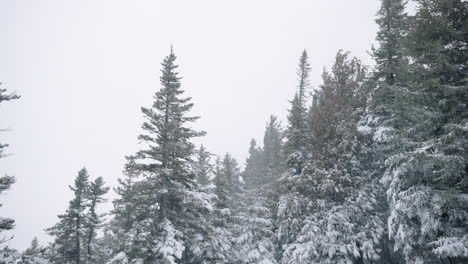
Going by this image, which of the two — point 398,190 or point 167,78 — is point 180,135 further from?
point 398,190

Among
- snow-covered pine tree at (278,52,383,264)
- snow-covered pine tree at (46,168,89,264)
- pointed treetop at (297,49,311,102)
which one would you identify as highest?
pointed treetop at (297,49,311,102)

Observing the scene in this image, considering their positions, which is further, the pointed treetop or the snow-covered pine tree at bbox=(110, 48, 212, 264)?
the pointed treetop

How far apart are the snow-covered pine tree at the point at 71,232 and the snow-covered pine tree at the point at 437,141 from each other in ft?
85.3

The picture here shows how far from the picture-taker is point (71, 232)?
2802 centimetres

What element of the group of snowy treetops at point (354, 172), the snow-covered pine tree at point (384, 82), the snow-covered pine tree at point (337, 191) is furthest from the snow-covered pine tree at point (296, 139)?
the snow-covered pine tree at point (384, 82)

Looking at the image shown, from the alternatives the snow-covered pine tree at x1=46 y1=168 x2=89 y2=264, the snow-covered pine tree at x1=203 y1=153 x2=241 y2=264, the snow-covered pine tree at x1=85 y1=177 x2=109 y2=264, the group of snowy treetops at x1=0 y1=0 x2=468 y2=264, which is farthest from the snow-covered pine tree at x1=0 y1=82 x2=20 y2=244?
the snow-covered pine tree at x1=85 y1=177 x2=109 y2=264

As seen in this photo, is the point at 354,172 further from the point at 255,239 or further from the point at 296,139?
the point at 255,239

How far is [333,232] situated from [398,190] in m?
4.43

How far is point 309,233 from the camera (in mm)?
17875

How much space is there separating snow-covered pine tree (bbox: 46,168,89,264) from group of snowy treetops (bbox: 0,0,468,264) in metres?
10.7

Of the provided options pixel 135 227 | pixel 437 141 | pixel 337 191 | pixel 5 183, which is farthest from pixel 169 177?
pixel 437 141

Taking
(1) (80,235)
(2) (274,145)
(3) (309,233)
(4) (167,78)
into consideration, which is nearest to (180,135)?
(4) (167,78)

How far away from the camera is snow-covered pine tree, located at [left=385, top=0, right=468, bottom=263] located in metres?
11.8

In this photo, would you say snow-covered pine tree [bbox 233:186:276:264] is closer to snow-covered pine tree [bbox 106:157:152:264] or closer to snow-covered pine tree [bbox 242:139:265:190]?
snow-covered pine tree [bbox 106:157:152:264]
